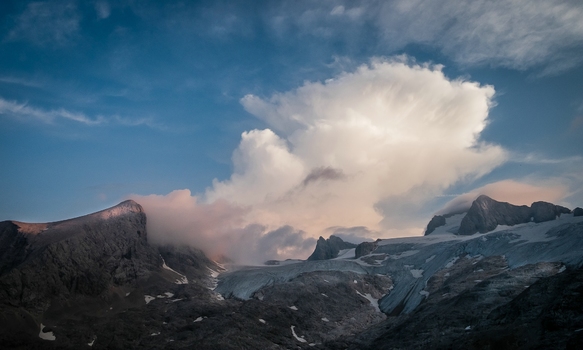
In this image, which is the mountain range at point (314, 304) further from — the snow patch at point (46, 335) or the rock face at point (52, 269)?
the rock face at point (52, 269)

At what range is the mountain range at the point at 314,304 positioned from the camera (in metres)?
79.5

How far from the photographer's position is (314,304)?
16612 centimetres

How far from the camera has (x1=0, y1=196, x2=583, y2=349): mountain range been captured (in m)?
79.5

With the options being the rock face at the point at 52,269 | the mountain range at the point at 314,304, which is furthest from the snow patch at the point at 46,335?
the rock face at the point at 52,269

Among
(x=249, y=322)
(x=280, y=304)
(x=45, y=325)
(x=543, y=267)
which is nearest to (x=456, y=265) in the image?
(x=543, y=267)

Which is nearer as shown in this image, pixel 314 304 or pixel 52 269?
pixel 314 304

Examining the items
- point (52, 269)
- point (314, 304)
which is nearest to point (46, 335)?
point (52, 269)

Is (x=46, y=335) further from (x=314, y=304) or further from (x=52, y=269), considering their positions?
(x=314, y=304)

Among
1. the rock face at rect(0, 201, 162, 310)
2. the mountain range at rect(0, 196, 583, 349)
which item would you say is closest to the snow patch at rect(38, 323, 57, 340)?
the mountain range at rect(0, 196, 583, 349)

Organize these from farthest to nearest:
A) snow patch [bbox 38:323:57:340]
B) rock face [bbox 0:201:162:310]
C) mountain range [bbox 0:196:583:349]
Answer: rock face [bbox 0:201:162:310], snow patch [bbox 38:323:57:340], mountain range [bbox 0:196:583:349]

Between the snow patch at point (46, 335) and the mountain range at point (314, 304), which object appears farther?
the snow patch at point (46, 335)

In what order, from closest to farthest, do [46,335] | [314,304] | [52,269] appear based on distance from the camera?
[46,335] < [314,304] < [52,269]

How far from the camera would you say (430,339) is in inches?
3497

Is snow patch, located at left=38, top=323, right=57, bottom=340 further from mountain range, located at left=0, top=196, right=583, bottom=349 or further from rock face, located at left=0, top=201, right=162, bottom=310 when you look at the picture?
rock face, located at left=0, top=201, right=162, bottom=310
